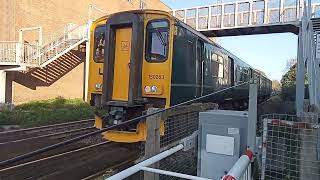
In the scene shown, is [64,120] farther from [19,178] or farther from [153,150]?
[153,150]

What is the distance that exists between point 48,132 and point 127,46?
4949mm

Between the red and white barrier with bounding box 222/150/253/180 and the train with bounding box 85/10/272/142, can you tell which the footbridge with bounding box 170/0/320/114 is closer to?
the train with bounding box 85/10/272/142

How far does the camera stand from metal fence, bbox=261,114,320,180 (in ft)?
15.3

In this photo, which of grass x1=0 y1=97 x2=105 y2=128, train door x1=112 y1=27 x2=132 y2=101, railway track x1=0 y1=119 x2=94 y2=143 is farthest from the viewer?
grass x1=0 y1=97 x2=105 y2=128

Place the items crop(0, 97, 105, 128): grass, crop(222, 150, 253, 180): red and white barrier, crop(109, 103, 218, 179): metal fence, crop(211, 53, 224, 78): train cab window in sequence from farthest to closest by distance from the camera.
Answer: crop(0, 97, 105, 128): grass, crop(211, 53, 224, 78): train cab window, crop(109, 103, 218, 179): metal fence, crop(222, 150, 253, 180): red and white barrier

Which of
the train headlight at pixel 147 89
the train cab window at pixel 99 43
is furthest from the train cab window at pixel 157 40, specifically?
the train cab window at pixel 99 43

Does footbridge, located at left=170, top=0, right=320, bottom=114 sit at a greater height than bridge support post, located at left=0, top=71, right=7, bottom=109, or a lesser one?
greater

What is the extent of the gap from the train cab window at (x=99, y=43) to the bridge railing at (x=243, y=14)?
16860 mm

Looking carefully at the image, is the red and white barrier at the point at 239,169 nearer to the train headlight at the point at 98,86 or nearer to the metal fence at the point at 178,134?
the metal fence at the point at 178,134

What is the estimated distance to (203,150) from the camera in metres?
3.60

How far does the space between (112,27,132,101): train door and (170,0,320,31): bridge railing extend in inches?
670

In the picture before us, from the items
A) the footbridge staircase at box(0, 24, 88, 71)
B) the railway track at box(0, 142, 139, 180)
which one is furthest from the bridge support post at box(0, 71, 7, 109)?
the railway track at box(0, 142, 139, 180)

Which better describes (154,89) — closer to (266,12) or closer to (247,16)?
(266,12)

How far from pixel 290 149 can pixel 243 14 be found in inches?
842
